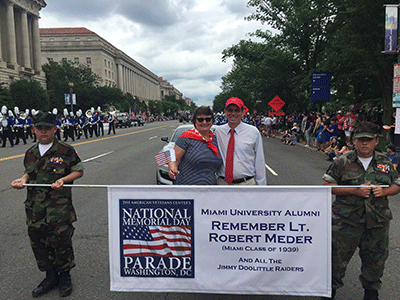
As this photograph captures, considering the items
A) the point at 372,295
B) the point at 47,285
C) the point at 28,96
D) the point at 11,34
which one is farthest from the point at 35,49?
the point at 372,295

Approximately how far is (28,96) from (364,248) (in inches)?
2201

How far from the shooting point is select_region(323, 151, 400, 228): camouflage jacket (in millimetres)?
3078

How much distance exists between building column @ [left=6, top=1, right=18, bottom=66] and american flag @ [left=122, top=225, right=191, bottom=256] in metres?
70.0

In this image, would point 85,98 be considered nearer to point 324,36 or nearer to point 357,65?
point 324,36

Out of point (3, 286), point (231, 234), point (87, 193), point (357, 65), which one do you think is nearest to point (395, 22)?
point (357, 65)

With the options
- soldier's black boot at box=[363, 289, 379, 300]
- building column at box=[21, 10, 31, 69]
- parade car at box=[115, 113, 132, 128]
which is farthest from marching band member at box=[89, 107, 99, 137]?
building column at box=[21, 10, 31, 69]

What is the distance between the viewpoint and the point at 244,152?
12.2 feet

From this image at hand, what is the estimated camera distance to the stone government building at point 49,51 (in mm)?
64562

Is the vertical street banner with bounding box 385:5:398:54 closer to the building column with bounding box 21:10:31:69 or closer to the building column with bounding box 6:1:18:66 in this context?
the building column with bounding box 6:1:18:66

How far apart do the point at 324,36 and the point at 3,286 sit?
97.5 ft

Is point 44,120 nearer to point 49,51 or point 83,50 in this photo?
point 83,50

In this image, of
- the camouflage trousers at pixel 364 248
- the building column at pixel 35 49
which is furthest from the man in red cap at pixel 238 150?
the building column at pixel 35 49

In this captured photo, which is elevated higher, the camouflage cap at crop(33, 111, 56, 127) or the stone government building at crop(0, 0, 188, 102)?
the stone government building at crop(0, 0, 188, 102)

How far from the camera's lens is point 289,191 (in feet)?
10.0
